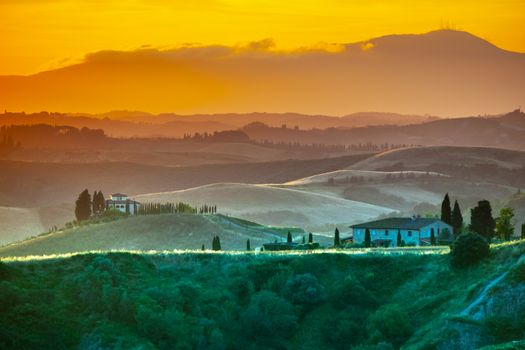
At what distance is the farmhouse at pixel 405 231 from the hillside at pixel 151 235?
16949 millimetres

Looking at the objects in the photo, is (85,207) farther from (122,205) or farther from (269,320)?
(269,320)

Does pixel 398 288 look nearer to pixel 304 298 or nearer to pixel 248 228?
pixel 304 298

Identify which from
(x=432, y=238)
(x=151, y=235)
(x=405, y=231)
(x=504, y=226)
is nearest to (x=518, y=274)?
(x=432, y=238)

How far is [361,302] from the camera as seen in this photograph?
8250 centimetres

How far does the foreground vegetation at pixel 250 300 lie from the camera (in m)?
76.8

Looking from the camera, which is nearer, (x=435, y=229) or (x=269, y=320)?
(x=269, y=320)

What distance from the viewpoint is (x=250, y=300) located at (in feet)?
275

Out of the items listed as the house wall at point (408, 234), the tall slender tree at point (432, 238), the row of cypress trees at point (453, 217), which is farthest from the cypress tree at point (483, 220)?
the row of cypress trees at point (453, 217)

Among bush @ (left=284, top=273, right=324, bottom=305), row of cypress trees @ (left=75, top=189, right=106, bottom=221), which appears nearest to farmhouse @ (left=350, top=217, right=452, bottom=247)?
bush @ (left=284, top=273, right=324, bottom=305)

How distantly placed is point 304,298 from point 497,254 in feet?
45.4

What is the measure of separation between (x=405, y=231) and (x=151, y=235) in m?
41.0

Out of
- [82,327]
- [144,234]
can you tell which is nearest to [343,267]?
[82,327]

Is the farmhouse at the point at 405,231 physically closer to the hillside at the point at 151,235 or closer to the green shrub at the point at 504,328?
the hillside at the point at 151,235

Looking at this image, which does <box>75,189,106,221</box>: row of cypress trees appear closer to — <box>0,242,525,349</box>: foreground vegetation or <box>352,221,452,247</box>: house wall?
<box>352,221,452,247</box>: house wall
